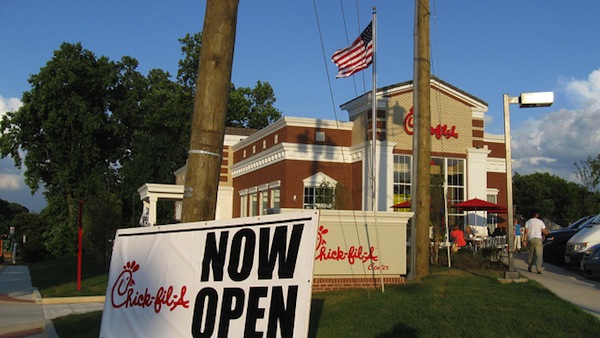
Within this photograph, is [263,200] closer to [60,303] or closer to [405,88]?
[405,88]

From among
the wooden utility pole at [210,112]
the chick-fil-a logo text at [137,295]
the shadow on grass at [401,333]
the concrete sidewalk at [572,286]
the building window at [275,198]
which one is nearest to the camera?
the chick-fil-a logo text at [137,295]

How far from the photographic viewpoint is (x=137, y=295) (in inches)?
232

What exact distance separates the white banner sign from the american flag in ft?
44.4

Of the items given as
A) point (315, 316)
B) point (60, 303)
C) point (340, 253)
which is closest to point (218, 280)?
point (315, 316)

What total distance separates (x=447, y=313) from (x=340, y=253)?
4132mm

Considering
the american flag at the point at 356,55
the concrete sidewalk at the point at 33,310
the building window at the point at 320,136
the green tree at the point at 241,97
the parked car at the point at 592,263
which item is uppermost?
the green tree at the point at 241,97

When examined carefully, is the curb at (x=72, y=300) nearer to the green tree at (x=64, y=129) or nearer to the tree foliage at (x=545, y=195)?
the green tree at (x=64, y=129)

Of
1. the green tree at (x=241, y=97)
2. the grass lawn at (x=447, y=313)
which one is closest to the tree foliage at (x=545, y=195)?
the green tree at (x=241, y=97)

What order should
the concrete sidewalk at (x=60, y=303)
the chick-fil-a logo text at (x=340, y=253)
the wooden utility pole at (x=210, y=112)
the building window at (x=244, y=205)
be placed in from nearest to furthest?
the wooden utility pole at (x=210, y=112) < the concrete sidewalk at (x=60, y=303) < the chick-fil-a logo text at (x=340, y=253) < the building window at (x=244, y=205)

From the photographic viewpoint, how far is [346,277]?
42.9 feet

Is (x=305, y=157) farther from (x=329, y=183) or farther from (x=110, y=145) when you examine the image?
(x=110, y=145)

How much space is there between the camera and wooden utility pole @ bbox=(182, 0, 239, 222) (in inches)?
240

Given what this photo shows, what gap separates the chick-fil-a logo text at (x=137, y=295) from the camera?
5.26 metres

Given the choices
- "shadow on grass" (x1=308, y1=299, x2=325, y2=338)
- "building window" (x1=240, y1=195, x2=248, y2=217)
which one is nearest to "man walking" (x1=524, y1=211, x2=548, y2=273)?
"shadow on grass" (x1=308, y1=299, x2=325, y2=338)
